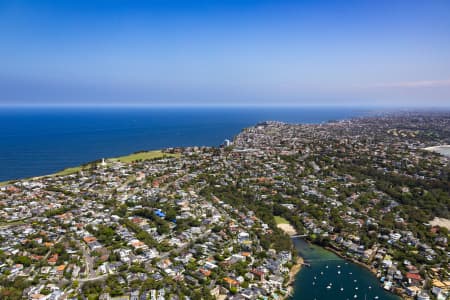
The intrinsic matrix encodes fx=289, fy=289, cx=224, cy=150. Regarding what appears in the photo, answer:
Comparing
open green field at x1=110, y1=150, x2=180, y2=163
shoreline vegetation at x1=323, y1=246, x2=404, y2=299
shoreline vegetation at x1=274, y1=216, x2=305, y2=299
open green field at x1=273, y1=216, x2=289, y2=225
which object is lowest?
shoreline vegetation at x1=323, y1=246, x2=404, y2=299

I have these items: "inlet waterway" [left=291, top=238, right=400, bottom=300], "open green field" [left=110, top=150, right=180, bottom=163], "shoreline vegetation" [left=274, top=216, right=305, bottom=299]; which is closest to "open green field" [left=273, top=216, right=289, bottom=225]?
"shoreline vegetation" [left=274, top=216, right=305, bottom=299]

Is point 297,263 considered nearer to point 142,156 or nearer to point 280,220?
point 280,220

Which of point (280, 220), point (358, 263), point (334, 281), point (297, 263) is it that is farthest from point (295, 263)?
point (280, 220)

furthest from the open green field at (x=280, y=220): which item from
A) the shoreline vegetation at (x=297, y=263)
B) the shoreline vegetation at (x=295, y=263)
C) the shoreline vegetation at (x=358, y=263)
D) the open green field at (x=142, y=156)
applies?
the open green field at (x=142, y=156)

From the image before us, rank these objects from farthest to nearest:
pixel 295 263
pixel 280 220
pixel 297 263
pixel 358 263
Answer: pixel 280 220 → pixel 358 263 → pixel 297 263 → pixel 295 263

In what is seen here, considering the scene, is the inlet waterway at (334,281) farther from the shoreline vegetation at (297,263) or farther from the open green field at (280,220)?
the open green field at (280,220)

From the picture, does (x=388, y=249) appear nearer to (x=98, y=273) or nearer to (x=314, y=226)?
(x=314, y=226)

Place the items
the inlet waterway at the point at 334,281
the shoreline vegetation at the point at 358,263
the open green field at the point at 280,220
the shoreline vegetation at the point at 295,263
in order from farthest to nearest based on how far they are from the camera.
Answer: the open green field at the point at 280,220
the shoreline vegetation at the point at 295,263
the inlet waterway at the point at 334,281
the shoreline vegetation at the point at 358,263

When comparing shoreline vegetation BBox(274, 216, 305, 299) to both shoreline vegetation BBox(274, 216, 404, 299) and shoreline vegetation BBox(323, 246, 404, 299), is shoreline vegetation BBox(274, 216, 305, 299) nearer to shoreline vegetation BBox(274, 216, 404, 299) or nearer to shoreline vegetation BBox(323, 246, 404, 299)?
shoreline vegetation BBox(274, 216, 404, 299)
